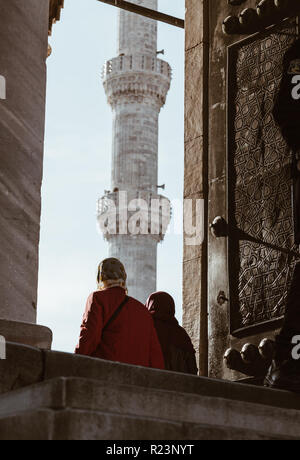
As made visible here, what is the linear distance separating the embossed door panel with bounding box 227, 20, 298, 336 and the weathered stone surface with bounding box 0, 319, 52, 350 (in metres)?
1.69

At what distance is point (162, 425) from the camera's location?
296 cm

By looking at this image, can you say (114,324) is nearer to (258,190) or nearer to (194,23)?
(258,190)

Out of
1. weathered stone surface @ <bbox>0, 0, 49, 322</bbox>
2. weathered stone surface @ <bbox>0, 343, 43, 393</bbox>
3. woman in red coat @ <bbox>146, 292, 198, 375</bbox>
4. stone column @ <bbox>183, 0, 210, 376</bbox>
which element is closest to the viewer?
weathered stone surface @ <bbox>0, 343, 43, 393</bbox>

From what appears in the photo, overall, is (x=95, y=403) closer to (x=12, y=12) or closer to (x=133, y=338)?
(x=133, y=338)

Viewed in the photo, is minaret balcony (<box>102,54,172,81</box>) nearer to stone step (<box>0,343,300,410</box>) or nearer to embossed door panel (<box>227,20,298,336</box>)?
embossed door panel (<box>227,20,298,336</box>)

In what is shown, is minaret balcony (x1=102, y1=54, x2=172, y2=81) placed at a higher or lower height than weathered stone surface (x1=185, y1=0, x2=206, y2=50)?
higher

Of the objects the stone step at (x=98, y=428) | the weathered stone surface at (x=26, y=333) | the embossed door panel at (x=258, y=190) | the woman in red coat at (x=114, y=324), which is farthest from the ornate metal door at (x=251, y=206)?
the stone step at (x=98, y=428)

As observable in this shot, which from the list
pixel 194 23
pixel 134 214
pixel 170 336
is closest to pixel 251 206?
pixel 170 336

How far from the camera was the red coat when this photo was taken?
4520mm

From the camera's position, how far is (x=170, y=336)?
5270 mm

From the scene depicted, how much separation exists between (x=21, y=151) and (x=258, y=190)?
1.54 metres

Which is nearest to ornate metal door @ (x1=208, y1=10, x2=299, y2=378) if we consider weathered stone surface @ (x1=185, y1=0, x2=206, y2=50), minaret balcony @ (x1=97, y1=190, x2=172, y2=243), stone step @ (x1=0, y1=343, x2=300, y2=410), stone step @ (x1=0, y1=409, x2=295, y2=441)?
weathered stone surface @ (x1=185, y1=0, x2=206, y2=50)

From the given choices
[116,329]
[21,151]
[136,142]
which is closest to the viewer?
[116,329]
